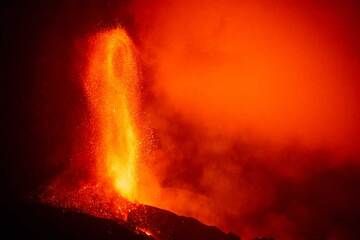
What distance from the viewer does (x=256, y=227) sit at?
28328 mm

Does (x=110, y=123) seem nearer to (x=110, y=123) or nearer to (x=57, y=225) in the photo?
(x=110, y=123)

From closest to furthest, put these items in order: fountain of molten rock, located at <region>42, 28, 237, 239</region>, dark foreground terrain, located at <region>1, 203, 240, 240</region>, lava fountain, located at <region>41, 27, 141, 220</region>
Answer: dark foreground terrain, located at <region>1, 203, 240, 240</region>, fountain of molten rock, located at <region>42, 28, 237, 239</region>, lava fountain, located at <region>41, 27, 141, 220</region>

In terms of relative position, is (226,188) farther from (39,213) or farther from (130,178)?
(39,213)

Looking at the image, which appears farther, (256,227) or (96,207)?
(256,227)

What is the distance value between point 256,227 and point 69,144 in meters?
13.1

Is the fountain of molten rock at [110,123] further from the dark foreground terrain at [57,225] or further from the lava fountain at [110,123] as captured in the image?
the dark foreground terrain at [57,225]

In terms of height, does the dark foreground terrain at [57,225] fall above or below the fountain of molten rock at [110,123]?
below

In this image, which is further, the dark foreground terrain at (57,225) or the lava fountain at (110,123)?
the lava fountain at (110,123)

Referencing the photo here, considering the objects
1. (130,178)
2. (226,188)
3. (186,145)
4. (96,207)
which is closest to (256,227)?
(226,188)

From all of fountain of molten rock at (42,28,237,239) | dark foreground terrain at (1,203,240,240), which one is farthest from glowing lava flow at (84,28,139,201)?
dark foreground terrain at (1,203,240,240)

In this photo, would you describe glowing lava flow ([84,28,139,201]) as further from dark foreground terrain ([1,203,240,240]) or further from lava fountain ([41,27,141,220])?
dark foreground terrain ([1,203,240,240])

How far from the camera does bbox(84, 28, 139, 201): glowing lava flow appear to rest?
69.4ft

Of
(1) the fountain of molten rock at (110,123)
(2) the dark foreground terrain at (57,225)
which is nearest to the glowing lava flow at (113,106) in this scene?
(1) the fountain of molten rock at (110,123)

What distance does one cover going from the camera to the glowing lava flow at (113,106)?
69.4 feet
